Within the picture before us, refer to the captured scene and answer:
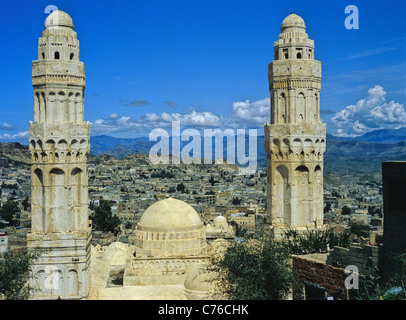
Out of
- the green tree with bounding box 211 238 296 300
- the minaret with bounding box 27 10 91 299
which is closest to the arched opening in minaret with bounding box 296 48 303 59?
the green tree with bounding box 211 238 296 300

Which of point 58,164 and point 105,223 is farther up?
point 58,164

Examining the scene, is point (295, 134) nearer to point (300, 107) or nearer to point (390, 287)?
point (300, 107)

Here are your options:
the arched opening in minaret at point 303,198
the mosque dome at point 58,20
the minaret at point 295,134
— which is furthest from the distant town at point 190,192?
the arched opening in minaret at point 303,198

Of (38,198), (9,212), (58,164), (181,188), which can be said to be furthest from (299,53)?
(181,188)

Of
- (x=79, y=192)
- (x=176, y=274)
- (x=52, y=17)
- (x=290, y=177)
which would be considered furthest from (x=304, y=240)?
(x=52, y=17)

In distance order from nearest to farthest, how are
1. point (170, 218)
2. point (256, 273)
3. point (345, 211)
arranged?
point (256, 273) < point (170, 218) < point (345, 211)

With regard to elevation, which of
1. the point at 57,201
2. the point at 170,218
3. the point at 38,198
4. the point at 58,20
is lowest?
the point at 170,218
